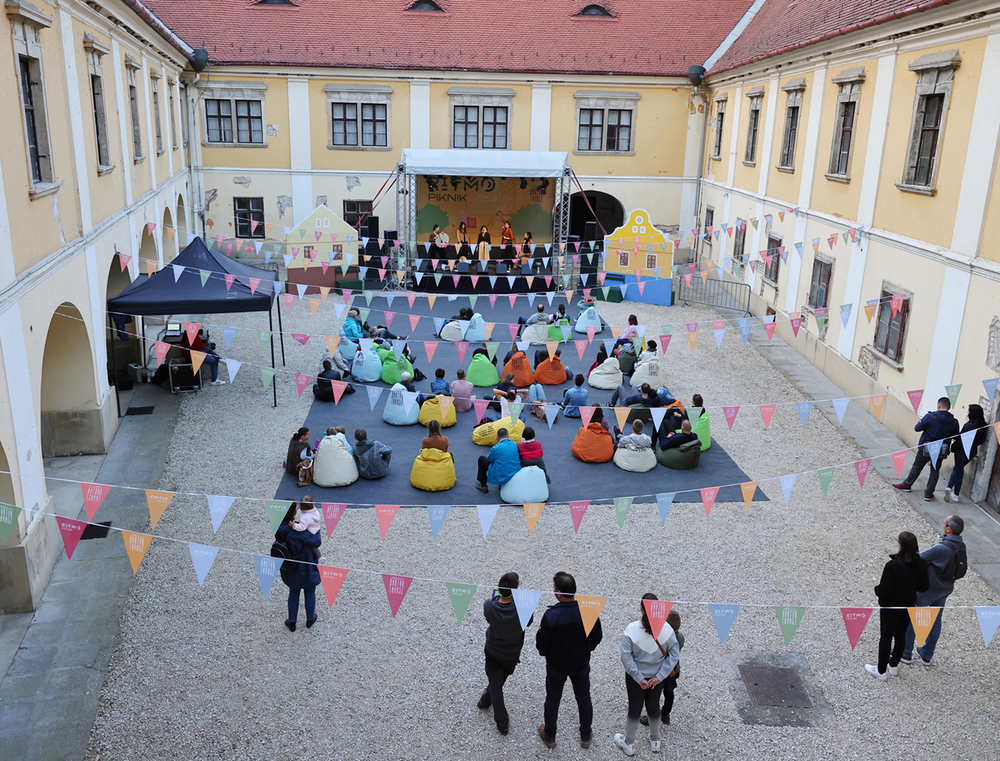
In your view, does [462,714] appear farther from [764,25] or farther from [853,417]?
[764,25]

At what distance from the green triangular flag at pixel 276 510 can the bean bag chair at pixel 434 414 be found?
19.2 feet

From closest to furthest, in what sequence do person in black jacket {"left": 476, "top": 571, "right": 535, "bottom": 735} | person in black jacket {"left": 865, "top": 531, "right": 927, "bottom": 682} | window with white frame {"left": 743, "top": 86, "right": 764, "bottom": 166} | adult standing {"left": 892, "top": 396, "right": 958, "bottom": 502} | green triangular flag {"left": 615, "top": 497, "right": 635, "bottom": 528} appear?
1. person in black jacket {"left": 476, "top": 571, "right": 535, "bottom": 735}
2. person in black jacket {"left": 865, "top": 531, "right": 927, "bottom": 682}
3. green triangular flag {"left": 615, "top": 497, "right": 635, "bottom": 528}
4. adult standing {"left": 892, "top": 396, "right": 958, "bottom": 502}
5. window with white frame {"left": 743, "top": 86, "right": 764, "bottom": 166}

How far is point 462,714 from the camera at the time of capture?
7094 mm

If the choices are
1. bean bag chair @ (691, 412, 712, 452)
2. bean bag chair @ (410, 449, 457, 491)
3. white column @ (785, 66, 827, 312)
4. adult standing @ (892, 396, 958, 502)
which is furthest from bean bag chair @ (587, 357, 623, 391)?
adult standing @ (892, 396, 958, 502)

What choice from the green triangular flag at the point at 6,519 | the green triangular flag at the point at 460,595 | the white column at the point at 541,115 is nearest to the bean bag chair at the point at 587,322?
the white column at the point at 541,115

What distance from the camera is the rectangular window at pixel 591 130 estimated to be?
91.5 feet

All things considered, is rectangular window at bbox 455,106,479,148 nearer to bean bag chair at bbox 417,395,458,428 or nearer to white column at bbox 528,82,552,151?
white column at bbox 528,82,552,151

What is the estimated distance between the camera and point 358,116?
89.0ft

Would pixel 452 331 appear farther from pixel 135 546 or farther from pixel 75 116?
pixel 135 546

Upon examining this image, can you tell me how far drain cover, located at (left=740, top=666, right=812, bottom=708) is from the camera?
731 centimetres

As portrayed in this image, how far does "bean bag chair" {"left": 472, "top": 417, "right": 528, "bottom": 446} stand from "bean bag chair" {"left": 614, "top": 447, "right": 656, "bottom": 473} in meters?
1.66

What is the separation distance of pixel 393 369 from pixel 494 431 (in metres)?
3.82

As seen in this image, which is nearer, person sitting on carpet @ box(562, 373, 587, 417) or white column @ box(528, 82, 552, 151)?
person sitting on carpet @ box(562, 373, 587, 417)

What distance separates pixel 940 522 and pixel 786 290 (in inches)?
388
